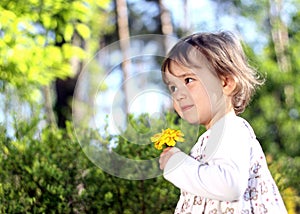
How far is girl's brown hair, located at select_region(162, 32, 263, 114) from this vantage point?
2.43m

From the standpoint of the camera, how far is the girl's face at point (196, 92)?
237 centimetres

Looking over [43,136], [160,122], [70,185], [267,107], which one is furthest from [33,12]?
[267,107]

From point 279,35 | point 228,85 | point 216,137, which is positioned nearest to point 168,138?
point 216,137

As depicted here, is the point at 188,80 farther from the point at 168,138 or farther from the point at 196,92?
the point at 168,138

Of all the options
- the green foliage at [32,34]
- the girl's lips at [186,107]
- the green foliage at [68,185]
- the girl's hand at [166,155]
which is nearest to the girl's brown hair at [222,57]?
the girl's lips at [186,107]

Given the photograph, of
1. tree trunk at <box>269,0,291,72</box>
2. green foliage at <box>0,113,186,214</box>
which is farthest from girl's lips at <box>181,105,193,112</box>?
tree trunk at <box>269,0,291,72</box>

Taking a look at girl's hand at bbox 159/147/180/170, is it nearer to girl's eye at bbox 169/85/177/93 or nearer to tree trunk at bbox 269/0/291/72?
girl's eye at bbox 169/85/177/93

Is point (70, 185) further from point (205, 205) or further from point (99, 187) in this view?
point (205, 205)

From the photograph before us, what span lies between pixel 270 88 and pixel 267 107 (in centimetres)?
57

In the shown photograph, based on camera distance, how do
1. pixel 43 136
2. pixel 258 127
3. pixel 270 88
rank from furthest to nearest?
pixel 270 88 → pixel 258 127 → pixel 43 136

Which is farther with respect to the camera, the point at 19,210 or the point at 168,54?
the point at 19,210

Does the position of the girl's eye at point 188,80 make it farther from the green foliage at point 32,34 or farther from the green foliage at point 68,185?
the green foliage at point 32,34

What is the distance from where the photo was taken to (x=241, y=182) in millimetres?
2232

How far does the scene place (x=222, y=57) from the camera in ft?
8.04
